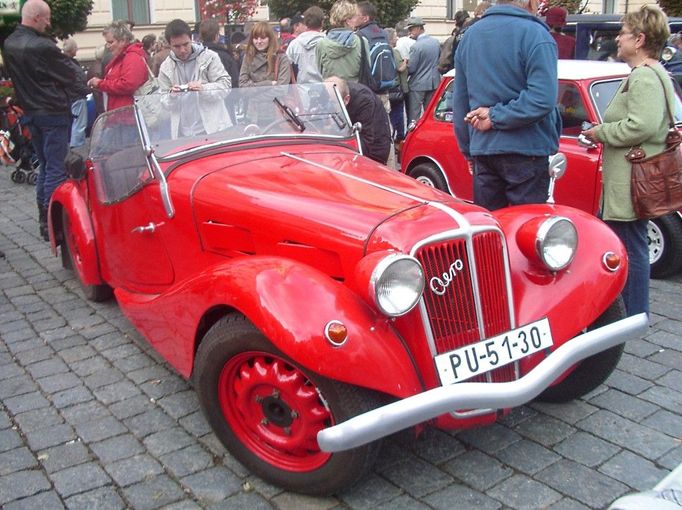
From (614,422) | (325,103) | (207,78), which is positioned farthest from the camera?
(207,78)

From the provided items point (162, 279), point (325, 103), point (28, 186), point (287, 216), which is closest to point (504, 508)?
point (287, 216)

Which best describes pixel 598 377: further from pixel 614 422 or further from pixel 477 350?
pixel 477 350

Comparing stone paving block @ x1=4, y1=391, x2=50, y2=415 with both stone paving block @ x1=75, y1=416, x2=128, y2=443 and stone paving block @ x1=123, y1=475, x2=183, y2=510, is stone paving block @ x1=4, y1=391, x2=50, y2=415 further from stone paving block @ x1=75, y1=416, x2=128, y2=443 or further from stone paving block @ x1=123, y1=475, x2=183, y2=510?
stone paving block @ x1=123, y1=475, x2=183, y2=510

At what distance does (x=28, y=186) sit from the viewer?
9453 mm

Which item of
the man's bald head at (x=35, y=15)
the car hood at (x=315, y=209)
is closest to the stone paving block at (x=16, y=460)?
the car hood at (x=315, y=209)

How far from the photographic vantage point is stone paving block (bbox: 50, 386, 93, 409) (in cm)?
372

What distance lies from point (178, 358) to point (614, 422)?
2.01 m

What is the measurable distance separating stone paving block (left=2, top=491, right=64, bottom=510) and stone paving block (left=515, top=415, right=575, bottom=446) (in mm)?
1961

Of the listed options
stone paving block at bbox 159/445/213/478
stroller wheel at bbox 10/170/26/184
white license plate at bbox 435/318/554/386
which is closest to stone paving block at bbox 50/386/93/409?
stone paving block at bbox 159/445/213/478

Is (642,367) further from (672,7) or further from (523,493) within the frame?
(672,7)

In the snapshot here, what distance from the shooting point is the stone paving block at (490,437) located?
10.6ft

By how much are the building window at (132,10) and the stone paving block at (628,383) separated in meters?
21.5

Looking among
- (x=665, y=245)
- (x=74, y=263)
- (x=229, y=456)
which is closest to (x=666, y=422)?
(x=229, y=456)

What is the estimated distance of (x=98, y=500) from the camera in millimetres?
2924
